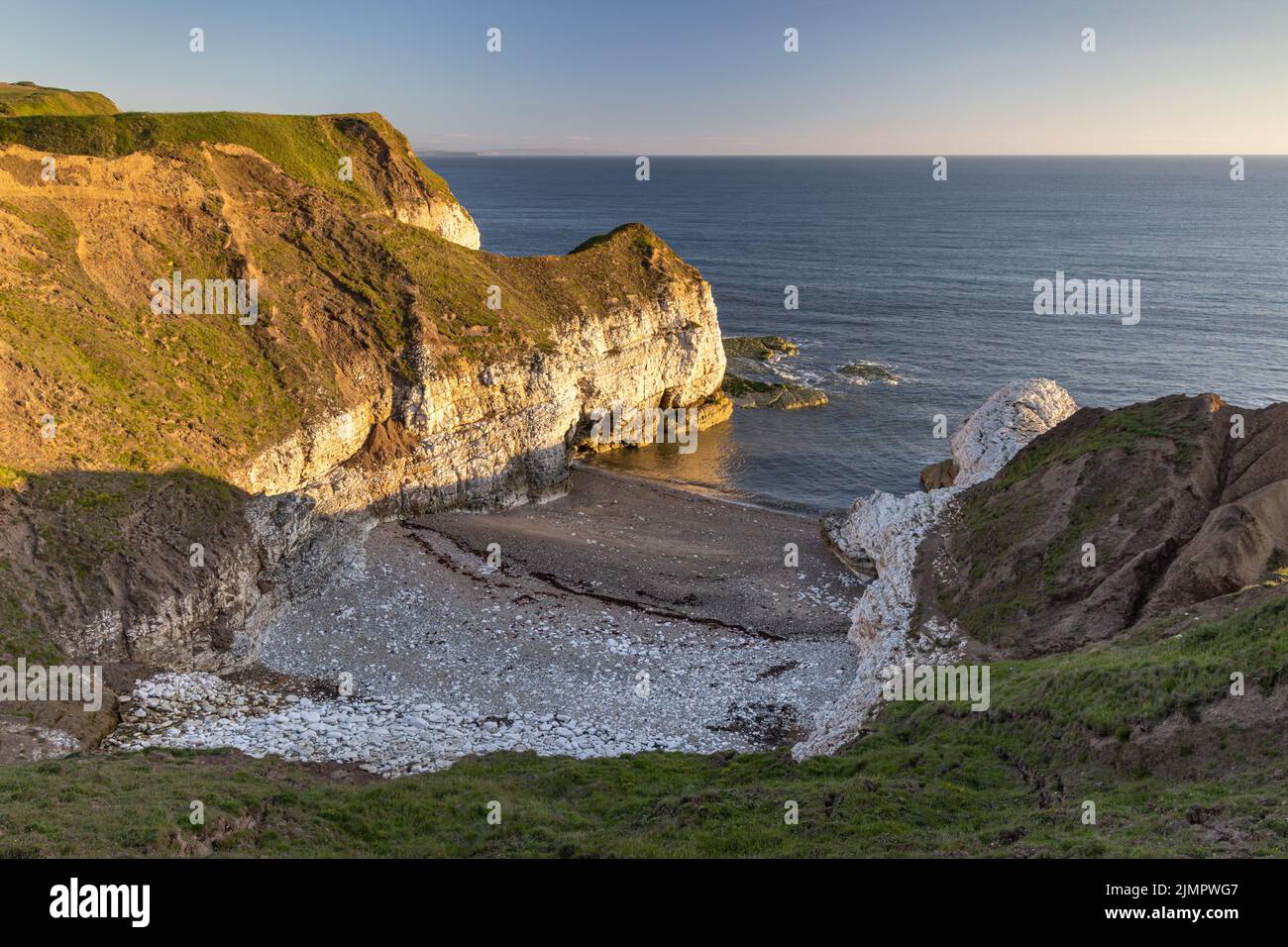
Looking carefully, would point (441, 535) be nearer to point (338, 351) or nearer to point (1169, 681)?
point (338, 351)

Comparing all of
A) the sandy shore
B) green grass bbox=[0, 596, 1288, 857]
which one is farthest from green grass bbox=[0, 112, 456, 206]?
green grass bbox=[0, 596, 1288, 857]

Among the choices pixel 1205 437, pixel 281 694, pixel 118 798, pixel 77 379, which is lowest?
pixel 281 694

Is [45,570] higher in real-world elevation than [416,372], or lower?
lower

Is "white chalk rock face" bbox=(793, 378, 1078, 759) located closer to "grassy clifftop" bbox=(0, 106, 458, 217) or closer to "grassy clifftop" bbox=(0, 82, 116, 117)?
"grassy clifftop" bbox=(0, 106, 458, 217)

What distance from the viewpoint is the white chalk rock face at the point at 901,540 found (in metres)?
28.6

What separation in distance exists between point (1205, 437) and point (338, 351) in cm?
4134

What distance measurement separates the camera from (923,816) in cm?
1867

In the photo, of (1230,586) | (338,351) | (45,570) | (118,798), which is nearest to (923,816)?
(1230,586)

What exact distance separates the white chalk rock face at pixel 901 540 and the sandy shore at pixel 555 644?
175 cm

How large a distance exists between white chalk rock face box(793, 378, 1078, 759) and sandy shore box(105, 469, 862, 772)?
1751 millimetres

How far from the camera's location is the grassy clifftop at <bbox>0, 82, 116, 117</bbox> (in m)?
78.3

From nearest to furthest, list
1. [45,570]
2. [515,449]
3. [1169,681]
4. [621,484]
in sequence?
1. [1169,681]
2. [45,570]
3. [515,449]
4. [621,484]

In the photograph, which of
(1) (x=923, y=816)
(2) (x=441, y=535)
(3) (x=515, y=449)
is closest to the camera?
(1) (x=923, y=816)
